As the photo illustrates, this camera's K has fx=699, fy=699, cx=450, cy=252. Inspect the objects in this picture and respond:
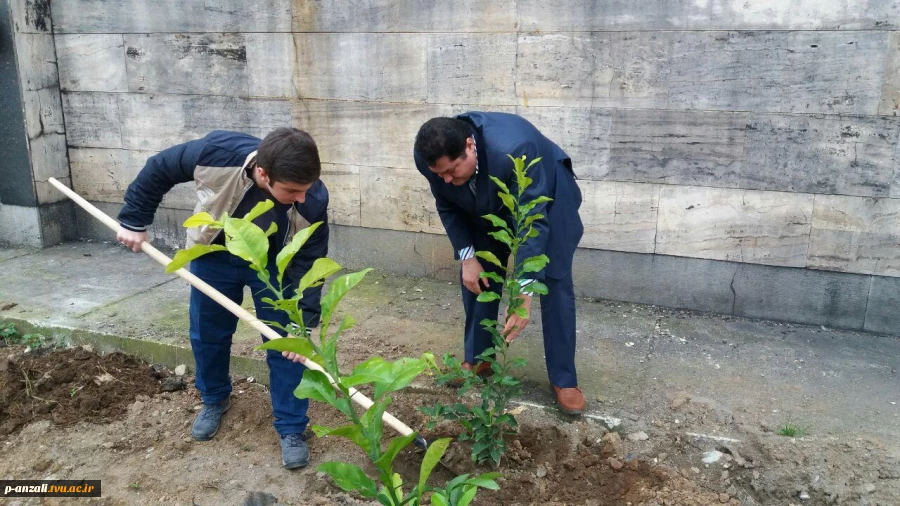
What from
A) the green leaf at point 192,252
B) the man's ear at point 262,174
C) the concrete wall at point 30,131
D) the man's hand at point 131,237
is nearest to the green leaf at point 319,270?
the green leaf at point 192,252

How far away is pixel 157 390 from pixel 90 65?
3.71 meters

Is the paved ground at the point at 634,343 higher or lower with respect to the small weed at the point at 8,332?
higher

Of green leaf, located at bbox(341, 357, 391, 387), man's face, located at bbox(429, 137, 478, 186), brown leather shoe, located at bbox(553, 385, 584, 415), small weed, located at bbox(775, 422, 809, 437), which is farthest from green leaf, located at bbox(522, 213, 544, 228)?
small weed, located at bbox(775, 422, 809, 437)

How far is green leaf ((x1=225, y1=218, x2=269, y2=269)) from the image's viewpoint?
68.6 inches

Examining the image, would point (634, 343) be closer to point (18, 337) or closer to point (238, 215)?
point (238, 215)

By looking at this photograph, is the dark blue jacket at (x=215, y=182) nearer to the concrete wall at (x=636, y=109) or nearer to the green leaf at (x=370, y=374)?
the green leaf at (x=370, y=374)

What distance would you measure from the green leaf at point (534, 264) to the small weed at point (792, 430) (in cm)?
153

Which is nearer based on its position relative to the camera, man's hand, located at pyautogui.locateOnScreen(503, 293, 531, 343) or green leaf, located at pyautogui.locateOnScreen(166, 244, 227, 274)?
green leaf, located at pyautogui.locateOnScreen(166, 244, 227, 274)

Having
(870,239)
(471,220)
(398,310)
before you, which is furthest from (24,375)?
(870,239)

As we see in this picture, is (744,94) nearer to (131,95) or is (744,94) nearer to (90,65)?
(131,95)

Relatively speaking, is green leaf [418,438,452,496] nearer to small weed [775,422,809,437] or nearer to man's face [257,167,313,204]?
man's face [257,167,313,204]

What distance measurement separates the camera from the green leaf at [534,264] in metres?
2.91

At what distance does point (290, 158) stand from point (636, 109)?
2846mm

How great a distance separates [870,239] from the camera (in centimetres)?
448
